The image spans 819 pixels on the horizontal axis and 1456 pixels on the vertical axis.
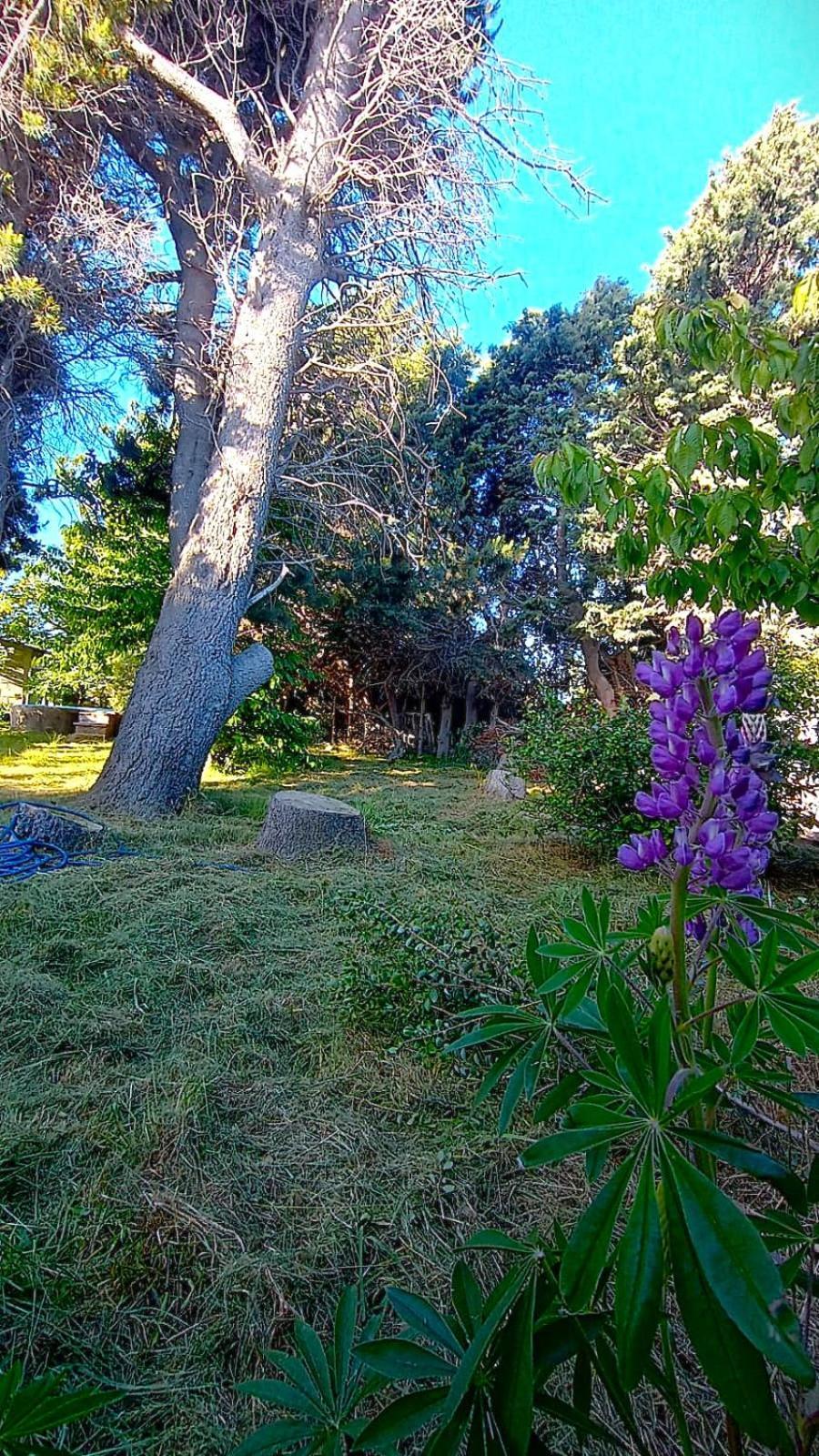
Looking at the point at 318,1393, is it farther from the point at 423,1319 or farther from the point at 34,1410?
the point at 34,1410

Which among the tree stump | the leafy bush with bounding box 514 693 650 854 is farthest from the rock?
the tree stump

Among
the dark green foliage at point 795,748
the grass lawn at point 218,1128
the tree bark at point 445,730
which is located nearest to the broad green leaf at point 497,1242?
the grass lawn at point 218,1128

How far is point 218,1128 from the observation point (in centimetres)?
144

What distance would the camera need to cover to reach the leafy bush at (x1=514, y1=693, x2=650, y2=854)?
13.0 feet

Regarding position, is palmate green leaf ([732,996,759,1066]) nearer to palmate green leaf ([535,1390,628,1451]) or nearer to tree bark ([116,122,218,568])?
palmate green leaf ([535,1390,628,1451])

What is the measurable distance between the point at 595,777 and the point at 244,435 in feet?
12.6

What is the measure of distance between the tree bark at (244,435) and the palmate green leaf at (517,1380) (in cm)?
465

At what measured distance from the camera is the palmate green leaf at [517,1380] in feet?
1.53

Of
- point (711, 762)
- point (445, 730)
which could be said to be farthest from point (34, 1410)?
point (445, 730)

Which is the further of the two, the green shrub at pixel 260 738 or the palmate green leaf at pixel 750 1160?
the green shrub at pixel 260 738

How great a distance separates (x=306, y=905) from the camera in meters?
3.01

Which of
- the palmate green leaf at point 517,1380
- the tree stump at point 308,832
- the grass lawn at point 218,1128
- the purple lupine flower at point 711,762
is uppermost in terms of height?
the purple lupine flower at point 711,762

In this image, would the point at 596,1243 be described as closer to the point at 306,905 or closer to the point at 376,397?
the point at 306,905

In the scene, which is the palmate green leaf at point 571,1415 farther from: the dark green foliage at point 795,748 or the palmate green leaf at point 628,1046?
the dark green foliage at point 795,748
